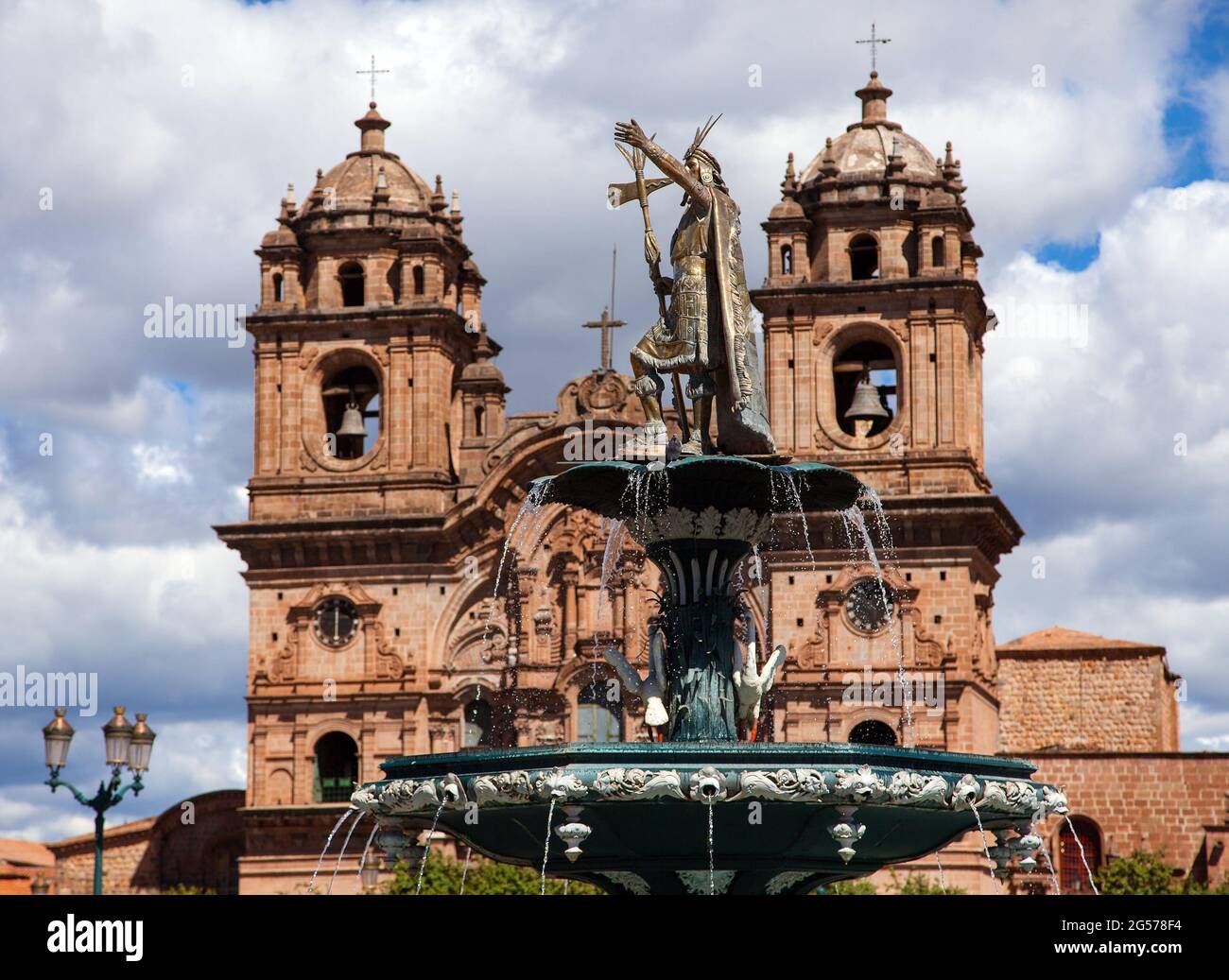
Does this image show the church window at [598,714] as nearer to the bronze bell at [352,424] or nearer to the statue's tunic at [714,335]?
the bronze bell at [352,424]

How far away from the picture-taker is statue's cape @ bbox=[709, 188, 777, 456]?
2353cm

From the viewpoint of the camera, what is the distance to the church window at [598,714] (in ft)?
193

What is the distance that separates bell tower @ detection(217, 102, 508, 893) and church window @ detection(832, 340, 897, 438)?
776cm

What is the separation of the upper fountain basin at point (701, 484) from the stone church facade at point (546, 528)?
3293 cm

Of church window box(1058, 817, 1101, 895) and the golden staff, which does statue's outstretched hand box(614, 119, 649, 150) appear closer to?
the golden staff

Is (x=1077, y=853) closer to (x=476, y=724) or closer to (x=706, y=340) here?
(x=476, y=724)

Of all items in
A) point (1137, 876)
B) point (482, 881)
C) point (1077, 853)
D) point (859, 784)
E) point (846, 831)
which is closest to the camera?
point (859, 784)

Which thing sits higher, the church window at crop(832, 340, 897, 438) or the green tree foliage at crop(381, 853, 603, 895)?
the church window at crop(832, 340, 897, 438)

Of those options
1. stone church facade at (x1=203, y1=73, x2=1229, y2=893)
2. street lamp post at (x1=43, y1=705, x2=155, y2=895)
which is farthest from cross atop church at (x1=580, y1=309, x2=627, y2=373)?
street lamp post at (x1=43, y1=705, x2=155, y2=895)

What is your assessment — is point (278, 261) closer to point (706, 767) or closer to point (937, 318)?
point (937, 318)

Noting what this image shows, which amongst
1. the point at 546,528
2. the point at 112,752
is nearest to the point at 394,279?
the point at 546,528

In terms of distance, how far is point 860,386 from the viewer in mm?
58875

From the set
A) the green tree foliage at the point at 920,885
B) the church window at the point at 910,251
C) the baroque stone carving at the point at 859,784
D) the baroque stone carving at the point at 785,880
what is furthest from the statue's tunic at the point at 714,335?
the church window at the point at 910,251

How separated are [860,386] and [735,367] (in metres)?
35.5
